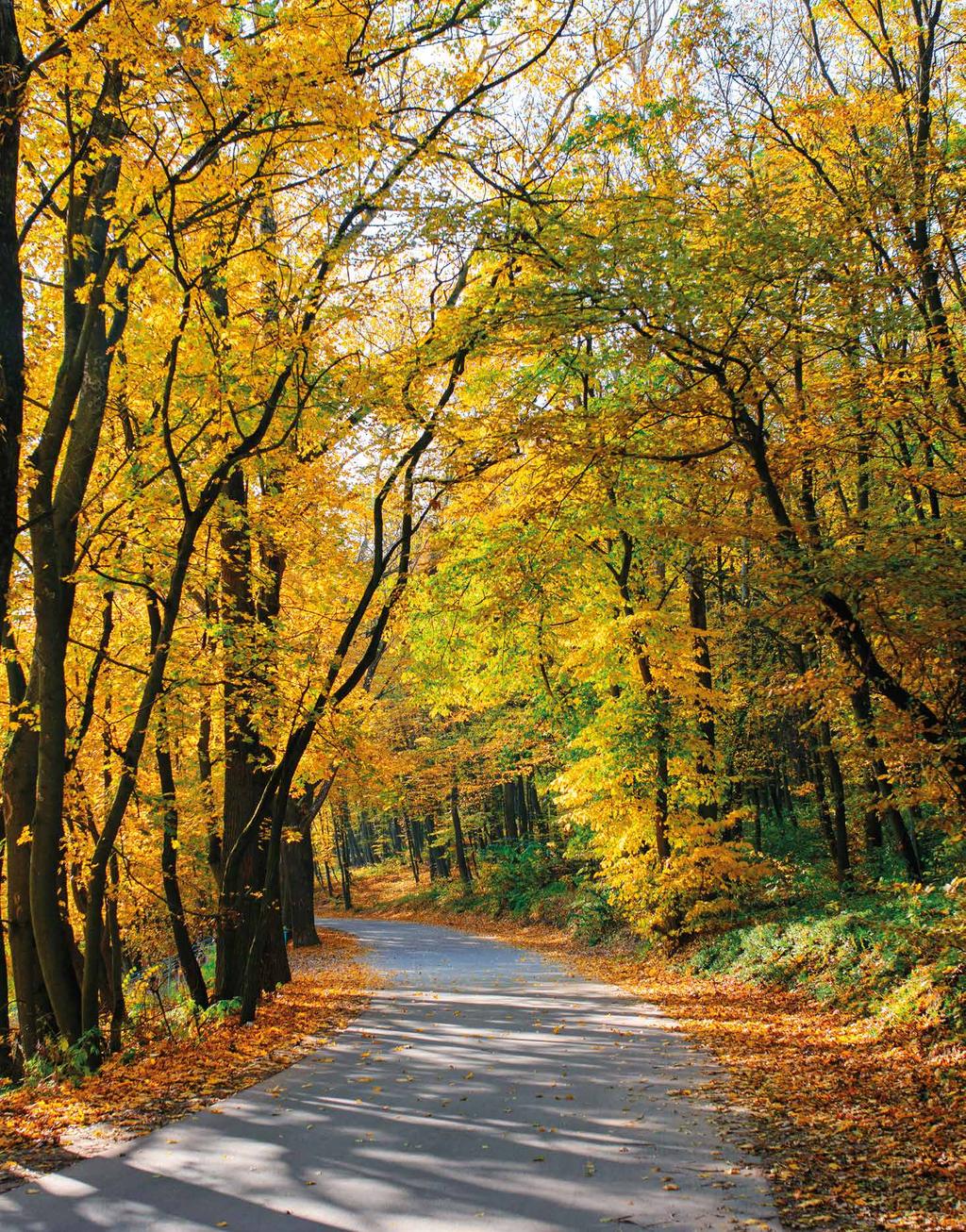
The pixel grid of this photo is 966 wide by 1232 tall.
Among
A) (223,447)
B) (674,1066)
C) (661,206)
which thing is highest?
(661,206)

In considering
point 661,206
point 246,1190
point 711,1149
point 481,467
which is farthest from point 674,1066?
point 661,206

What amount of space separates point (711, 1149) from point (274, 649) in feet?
20.5

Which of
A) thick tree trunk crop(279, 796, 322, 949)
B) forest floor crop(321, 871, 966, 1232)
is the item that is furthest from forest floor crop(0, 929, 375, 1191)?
thick tree trunk crop(279, 796, 322, 949)

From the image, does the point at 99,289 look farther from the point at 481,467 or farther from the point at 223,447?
the point at 481,467

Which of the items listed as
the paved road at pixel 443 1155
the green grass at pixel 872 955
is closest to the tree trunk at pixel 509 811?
the green grass at pixel 872 955

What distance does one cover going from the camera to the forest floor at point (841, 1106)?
385cm

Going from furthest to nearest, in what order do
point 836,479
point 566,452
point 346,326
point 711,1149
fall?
point 836,479 → point 346,326 → point 566,452 → point 711,1149

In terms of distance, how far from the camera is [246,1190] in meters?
4.20

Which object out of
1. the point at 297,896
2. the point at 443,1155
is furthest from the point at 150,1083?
the point at 297,896

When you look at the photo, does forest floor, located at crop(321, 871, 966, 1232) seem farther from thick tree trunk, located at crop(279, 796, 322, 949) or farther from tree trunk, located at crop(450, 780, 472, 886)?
tree trunk, located at crop(450, 780, 472, 886)

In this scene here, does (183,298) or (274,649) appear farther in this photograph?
(274,649)

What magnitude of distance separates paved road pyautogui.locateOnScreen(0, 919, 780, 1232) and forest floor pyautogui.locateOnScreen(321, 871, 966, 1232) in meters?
0.30

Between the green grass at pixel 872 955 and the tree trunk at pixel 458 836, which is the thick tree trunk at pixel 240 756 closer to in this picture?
the green grass at pixel 872 955

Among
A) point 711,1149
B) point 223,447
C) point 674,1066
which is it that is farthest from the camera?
point 223,447
